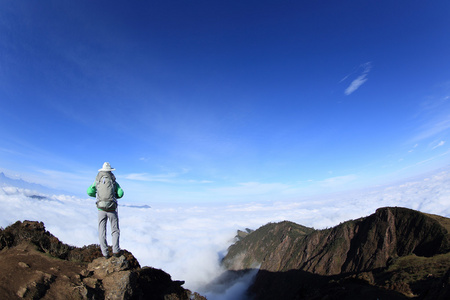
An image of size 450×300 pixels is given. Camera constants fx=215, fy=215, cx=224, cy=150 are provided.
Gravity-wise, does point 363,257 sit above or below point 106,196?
below

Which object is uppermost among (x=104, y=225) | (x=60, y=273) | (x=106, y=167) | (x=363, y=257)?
(x=106, y=167)

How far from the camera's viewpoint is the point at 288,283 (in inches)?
3184

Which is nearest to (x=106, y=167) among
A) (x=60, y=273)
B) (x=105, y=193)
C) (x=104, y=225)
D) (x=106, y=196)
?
(x=105, y=193)

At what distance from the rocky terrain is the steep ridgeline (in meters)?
20.4

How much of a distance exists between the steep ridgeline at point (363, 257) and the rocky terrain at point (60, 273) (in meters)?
20.4

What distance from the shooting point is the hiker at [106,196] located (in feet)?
29.9

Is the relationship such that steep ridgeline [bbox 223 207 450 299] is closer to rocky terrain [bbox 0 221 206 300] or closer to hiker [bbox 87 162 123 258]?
rocky terrain [bbox 0 221 206 300]

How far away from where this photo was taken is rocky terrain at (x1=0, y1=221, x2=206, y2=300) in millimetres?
7766

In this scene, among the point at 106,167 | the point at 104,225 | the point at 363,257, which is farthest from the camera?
the point at 363,257

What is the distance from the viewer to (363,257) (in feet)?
217

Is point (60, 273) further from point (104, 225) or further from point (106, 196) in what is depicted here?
point (106, 196)

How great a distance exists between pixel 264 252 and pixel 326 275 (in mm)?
65202

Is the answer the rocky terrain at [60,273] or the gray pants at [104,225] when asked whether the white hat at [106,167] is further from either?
the rocky terrain at [60,273]

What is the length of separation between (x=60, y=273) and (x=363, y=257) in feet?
264
